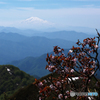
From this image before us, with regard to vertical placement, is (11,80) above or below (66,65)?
below

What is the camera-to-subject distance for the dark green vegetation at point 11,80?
254 ft

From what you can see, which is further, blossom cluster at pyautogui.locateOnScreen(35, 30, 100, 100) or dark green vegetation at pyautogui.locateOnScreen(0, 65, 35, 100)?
dark green vegetation at pyautogui.locateOnScreen(0, 65, 35, 100)

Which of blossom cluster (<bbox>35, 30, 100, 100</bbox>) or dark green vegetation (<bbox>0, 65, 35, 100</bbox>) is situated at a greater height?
blossom cluster (<bbox>35, 30, 100, 100</bbox>)

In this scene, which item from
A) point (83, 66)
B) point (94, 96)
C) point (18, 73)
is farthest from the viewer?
point (18, 73)

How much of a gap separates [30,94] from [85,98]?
11.0m

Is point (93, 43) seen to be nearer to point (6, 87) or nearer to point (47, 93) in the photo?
point (47, 93)

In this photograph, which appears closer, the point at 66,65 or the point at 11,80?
the point at 66,65

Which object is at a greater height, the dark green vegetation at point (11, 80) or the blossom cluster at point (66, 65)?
the blossom cluster at point (66, 65)

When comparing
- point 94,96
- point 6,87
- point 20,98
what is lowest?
point 6,87

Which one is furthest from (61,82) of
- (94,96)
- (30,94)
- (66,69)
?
(30,94)

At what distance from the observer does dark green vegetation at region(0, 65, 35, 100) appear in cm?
7738

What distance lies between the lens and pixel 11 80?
8400cm

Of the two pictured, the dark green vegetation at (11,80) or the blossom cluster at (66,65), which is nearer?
the blossom cluster at (66,65)

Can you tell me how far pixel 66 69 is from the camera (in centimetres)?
755
